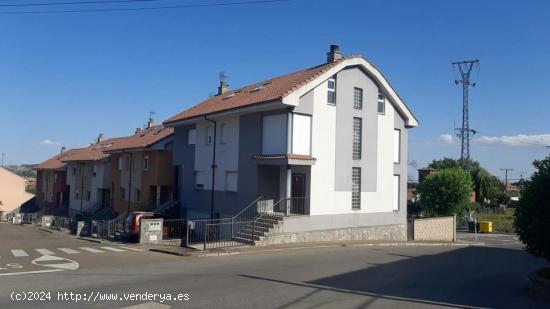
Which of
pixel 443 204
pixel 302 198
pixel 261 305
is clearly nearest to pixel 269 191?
pixel 302 198

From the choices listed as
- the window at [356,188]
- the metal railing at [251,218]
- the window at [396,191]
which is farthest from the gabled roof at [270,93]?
the window at [396,191]

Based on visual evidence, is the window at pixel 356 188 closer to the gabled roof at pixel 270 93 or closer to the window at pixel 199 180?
the gabled roof at pixel 270 93

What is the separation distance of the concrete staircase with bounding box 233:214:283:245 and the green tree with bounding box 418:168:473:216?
962 inches

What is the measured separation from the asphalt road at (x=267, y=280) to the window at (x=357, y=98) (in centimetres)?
988

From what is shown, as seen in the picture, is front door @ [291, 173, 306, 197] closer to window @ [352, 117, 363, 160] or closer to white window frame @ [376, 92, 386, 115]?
window @ [352, 117, 363, 160]

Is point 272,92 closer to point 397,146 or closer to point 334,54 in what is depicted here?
point 334,54

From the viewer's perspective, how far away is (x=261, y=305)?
9.73 meters

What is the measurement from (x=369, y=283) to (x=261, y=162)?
38.6ft

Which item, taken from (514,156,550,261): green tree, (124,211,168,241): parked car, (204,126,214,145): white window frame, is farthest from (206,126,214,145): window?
(514,156,550,261): green tree

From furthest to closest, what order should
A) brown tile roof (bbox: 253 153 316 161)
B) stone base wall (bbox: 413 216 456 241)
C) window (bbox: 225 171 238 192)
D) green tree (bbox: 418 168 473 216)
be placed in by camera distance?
1. green tree (bbox: 418 168 473 216)
2. stone base wall (bbox: 413 216 456 241)
3. window (bbox: 225 171 238 192)
4. brown tile roof (bbox: 253 153 316 161)

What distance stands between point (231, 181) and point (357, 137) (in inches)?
285

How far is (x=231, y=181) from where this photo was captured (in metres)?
26.8

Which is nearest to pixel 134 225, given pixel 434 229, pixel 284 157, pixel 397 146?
pixel 284 157

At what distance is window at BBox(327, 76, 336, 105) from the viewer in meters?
25.5
